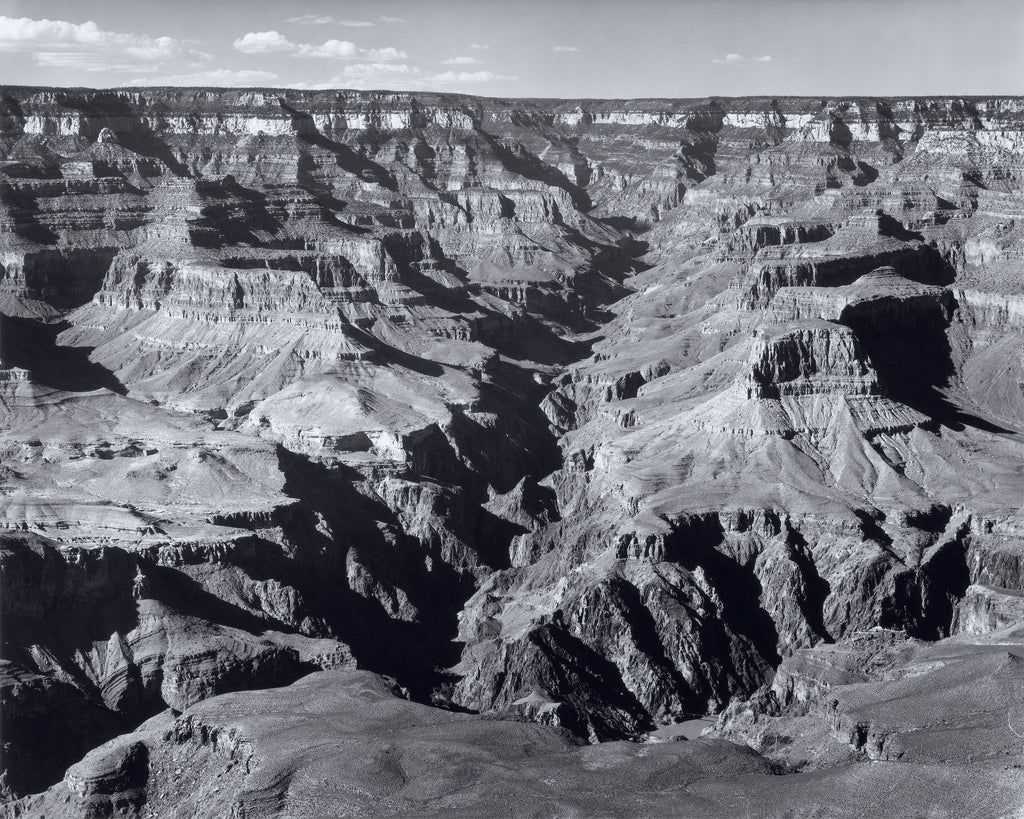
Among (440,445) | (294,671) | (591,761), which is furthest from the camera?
(440,445)

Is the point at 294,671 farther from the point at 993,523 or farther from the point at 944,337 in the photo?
the point at 944,337

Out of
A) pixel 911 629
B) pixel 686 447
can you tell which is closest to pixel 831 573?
pixel 911 629

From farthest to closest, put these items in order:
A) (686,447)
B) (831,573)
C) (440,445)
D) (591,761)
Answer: (440,445) → (686,447) → (831,573) → (591,761)

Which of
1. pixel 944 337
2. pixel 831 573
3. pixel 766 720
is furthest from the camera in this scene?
pixel 944 337

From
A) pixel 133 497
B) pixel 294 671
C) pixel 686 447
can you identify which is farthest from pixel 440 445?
pixel 294 671

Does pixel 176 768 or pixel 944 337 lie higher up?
pixel 944 337

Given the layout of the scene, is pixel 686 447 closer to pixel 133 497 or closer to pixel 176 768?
pixel 133 497

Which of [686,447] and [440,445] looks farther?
[440,445]

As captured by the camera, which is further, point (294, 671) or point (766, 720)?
point (294, 671)

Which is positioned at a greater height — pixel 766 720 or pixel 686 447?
pixel 686 447
